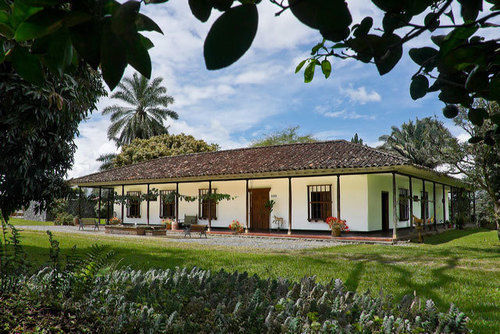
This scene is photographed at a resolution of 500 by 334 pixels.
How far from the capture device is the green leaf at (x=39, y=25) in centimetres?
57

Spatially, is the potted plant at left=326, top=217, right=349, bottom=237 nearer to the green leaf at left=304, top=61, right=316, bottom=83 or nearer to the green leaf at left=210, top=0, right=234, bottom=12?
the green leaf at left=304, top=61, right=316, bottom=83

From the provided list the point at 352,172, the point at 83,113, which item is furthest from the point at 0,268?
the point at 352,172

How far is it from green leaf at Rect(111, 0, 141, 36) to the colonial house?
45.9 ft

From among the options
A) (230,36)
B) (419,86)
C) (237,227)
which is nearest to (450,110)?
(419,86)

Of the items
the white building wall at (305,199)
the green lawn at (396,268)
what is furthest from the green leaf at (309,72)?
the white building wall at (305,199)

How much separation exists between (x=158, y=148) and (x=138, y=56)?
1157 inches

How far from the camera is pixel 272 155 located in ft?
62.2

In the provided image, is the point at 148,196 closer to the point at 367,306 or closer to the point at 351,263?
the point at 351,263

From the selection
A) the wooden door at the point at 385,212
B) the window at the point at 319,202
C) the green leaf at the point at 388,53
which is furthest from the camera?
the wooden door at the point at 385,212

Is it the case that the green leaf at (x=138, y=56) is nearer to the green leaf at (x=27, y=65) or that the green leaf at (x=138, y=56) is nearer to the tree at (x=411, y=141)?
the green leaf at (x=27, y=65)

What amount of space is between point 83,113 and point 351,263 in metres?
6.38

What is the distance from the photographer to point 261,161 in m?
18.2

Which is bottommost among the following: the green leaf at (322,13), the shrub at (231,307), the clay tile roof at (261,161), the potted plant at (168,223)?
the potted plant at (168,223)

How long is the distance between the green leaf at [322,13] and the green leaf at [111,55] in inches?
11.2
